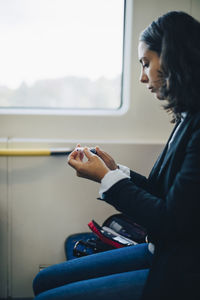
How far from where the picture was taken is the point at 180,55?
32.0 inches

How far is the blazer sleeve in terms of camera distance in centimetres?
73

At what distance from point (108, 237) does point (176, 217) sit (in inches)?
23.4

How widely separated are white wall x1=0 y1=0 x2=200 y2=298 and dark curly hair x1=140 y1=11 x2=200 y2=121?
723 millimetres

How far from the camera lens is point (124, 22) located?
157 cm

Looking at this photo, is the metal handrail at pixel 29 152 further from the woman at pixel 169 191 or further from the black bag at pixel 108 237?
the woman at pixel 169 191

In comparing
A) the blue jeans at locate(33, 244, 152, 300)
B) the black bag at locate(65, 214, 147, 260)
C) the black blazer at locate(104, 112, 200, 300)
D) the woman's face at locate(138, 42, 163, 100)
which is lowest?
the black bag at locate(65, 214, 147, 260)

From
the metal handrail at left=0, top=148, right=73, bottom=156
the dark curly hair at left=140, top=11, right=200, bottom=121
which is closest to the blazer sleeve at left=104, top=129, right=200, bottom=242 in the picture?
the dark curly hair at left=140, top=11, right=200, bottom=121

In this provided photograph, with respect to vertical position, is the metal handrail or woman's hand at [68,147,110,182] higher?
woman's hand at [68,147,110,182]

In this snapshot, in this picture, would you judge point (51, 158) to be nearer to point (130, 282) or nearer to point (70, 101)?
point (70, 101)

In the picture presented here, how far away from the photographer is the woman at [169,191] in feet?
2.47

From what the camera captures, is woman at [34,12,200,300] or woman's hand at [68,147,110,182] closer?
woman at [34,12,200,300]

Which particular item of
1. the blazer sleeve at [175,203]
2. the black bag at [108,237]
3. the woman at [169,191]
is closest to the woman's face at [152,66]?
the woman at [169,191]

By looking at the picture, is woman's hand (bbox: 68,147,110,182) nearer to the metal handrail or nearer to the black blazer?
the black blazer

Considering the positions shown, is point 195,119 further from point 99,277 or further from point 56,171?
point 56,171
